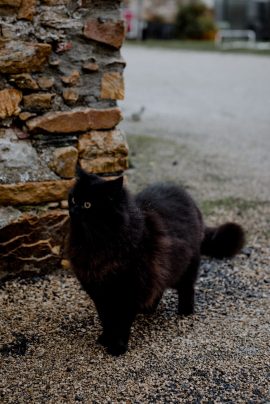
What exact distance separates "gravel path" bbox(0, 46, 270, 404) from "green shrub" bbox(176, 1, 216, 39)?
80.0ft

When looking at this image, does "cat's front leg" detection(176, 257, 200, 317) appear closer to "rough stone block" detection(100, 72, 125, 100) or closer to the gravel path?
the gravel path

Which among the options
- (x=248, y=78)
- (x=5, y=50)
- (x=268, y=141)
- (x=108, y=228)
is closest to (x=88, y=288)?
(x=108, y=228)

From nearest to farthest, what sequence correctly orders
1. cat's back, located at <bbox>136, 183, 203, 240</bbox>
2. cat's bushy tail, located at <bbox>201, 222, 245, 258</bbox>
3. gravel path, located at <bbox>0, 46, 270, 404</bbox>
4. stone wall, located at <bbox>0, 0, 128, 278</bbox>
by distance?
gravel path, located at <bbox>0, 46, 270, 404</bbox> < cat's back, located at <bbox>136, 183, 203, 240</bbox> < stone wall, located at <bbox>0, 0, 128, 278</bbox> < cat's bushy tail, located at <bbox>201, 222, 245, 258</bbox>

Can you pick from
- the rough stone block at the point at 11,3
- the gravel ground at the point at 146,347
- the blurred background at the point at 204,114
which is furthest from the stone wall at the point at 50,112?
the blurred background at the point at 204,114

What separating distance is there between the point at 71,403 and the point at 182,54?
59.1 feet

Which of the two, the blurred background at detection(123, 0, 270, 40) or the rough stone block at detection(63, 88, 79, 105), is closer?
the rough stone block at detection(63, 88, 79, 105)

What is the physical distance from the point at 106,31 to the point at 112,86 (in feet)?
1.13

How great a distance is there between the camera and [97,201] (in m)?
2.85

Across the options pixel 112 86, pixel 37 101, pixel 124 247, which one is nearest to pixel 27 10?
pixel 37 101

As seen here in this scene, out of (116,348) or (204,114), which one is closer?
(116,348)

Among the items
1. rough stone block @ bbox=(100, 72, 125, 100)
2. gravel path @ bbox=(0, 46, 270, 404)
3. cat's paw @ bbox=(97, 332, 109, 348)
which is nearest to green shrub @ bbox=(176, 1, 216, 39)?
gravel path @ bbox=(0, 46, 270, 404)

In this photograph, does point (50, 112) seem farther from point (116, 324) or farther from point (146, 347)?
point (146, 347)

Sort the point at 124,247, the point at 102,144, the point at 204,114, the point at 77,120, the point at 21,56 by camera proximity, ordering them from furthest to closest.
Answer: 1. the point at 204,114
2. the point at 102,144
3. the point at 77,120
4. the point at 21,56
5. the point at 124,247

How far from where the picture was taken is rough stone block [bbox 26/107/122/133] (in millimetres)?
3676
